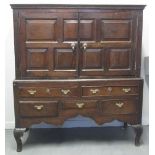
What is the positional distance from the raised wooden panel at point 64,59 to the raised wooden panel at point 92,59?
0.10m

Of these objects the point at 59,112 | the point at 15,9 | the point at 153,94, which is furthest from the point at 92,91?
the point at 153,94

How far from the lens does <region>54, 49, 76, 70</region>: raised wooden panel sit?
2.24 meters

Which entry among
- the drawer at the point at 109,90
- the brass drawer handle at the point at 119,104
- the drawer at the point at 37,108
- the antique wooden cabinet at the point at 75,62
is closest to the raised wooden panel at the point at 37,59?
the antique wooden cabinet at the point at 75,62

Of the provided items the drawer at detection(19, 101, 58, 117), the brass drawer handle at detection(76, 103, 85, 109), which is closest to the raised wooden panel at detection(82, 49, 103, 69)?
the brass drawer handle at detection(76, 103, 85, 109)

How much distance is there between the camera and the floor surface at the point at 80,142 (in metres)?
2.34

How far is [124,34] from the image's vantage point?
227cm

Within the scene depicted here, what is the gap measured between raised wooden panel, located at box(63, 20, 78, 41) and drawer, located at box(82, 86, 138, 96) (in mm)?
479

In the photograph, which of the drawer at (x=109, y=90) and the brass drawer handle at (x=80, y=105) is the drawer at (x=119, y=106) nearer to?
the drawer at (x=109, y=90)

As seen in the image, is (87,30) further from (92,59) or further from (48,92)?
(48,92)

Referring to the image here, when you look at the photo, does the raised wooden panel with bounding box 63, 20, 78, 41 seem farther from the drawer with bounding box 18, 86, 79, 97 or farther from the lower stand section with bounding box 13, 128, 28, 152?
the lower stand section with bounding box 13, 128, 28, 152

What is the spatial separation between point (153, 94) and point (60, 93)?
1.51 meters

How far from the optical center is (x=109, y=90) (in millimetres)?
2295

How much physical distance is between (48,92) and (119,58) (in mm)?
740
